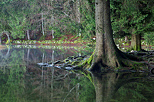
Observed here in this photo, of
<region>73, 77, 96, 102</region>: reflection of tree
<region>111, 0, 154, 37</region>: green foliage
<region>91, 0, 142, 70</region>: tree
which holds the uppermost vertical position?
<region>111, 0, 154, 37</region>: green foliage

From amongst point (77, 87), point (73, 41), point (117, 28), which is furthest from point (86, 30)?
point (73, 41)

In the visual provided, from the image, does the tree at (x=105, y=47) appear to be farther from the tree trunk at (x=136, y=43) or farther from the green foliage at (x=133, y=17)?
the tree trunk at (x=136, y=43)

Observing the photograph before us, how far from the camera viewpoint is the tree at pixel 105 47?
35.7ft

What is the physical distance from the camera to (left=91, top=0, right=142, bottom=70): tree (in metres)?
10.9

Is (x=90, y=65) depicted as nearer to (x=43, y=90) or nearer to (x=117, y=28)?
(x=43, y=90)

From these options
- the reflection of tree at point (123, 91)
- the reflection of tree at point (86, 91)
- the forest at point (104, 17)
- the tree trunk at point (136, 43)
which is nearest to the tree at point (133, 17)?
the forest at point (104, 17)

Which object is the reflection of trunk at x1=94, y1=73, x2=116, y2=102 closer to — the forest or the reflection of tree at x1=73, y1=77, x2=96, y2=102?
the reflection of tree at x1=73, y1=77, x2=96, y2=102

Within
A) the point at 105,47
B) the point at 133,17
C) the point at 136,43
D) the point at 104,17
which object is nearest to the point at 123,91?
the point at 105,47

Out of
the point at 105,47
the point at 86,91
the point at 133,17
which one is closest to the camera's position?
the point at 86,91

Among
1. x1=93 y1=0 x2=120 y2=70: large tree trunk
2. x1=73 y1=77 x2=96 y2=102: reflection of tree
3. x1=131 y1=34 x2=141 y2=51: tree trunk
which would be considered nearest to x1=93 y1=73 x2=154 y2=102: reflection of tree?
x1=73 y1=77 x2=96 y2=102: reflection of tree

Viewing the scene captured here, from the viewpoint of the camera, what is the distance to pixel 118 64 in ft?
35.5

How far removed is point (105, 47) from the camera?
11148 mm

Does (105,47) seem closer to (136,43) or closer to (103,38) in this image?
(103,38)

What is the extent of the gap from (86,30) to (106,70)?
1005cm
